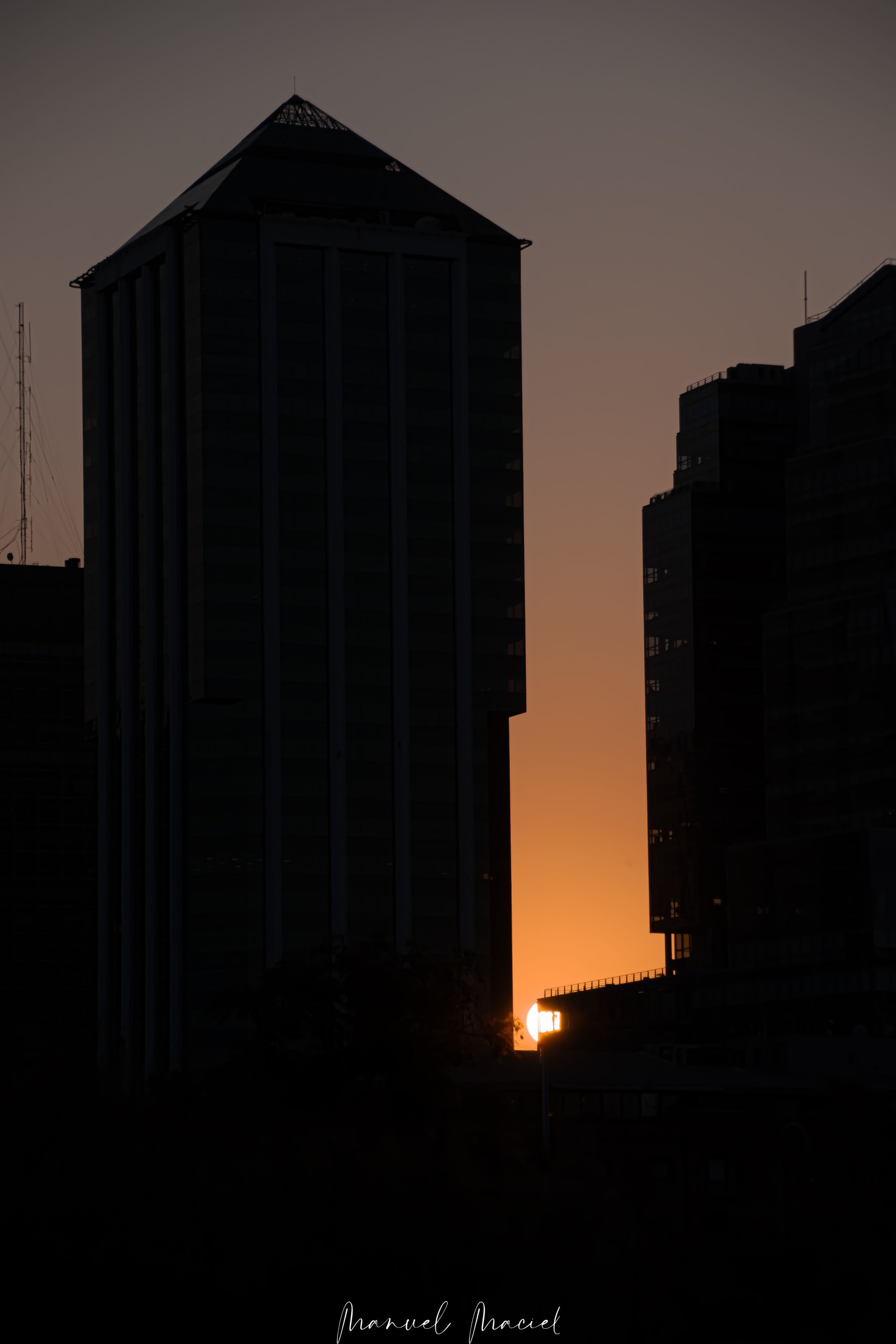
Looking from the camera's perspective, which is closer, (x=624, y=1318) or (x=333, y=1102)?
(x=624, y=1318)

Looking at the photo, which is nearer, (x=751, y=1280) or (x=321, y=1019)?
(x=751, y=1280)

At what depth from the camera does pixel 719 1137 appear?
177 metres

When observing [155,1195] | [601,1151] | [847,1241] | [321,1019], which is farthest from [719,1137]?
[155,1195]

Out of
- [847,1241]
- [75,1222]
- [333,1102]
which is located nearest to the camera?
[75,1222]

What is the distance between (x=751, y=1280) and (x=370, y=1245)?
16.5 metres

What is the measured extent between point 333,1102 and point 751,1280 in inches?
996

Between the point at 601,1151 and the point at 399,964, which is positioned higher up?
the point at 399,964

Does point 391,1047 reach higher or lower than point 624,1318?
higher

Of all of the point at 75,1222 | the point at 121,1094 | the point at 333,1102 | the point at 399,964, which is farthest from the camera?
the point at 121,1094

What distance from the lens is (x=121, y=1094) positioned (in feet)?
550

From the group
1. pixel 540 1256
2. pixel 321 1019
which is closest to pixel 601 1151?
pixel 321 1019

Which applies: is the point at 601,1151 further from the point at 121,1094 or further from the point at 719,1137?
the point at 121,1094

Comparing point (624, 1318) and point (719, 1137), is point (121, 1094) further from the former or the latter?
point (624, 1318)

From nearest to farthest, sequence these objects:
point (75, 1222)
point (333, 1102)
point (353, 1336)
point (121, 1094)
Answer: point (353, 1336)
point (75, 1222)
point (333, 1102)
point (121, 1094)
